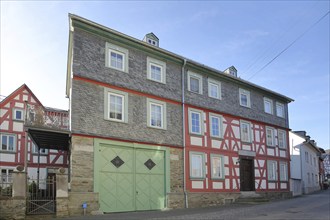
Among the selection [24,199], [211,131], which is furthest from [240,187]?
[24,199]

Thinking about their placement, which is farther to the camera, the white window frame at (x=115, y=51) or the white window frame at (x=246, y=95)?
the white window frame at (x=246, y=95)

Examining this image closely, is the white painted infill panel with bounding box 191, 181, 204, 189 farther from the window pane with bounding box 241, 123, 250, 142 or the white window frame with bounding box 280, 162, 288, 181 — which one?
the white window frame with bounding box 280, 162, 288, 181

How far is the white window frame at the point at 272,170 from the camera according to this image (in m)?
26.2

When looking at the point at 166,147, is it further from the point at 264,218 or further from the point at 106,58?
the point at 264,218

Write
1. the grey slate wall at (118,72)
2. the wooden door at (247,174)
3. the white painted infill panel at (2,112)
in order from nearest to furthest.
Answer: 1. the grey slate wall at (118,72)
2. the wooden door at (247,174)
3. the white painted infill panel at (2,112)

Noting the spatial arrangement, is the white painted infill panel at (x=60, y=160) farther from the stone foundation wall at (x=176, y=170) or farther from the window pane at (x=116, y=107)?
the window pane at (x=116, y=107)

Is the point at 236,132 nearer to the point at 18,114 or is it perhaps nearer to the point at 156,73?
the point at 156,73

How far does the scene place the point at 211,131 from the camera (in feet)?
73.6

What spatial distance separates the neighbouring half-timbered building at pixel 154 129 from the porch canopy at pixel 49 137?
876 mm

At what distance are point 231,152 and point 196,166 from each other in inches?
143

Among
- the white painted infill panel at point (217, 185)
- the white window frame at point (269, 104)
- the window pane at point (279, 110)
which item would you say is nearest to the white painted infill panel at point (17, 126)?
the white painted infill panel at point (217, 185)

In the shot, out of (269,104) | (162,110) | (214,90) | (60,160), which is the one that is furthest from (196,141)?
(60,160)

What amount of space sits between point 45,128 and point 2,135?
597 inches

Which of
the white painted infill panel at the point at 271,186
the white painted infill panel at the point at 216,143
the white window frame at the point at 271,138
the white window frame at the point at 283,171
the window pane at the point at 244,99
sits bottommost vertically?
the white painted infill panel at the point at 271,186
